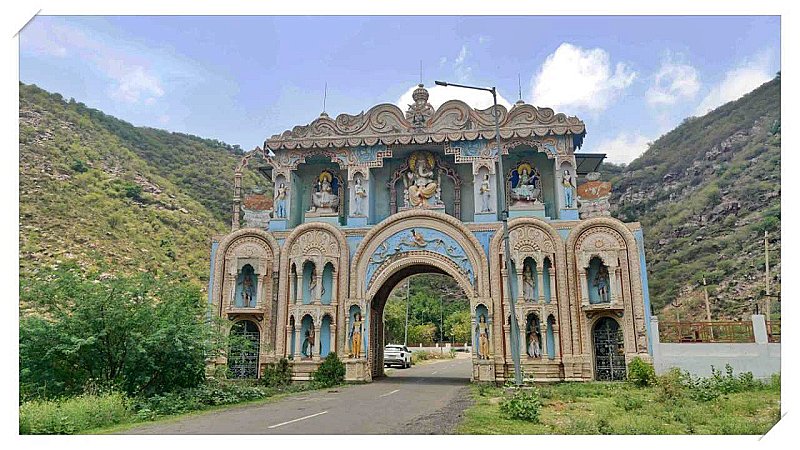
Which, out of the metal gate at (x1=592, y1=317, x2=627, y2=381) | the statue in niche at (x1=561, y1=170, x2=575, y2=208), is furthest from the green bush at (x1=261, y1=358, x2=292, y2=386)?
the statue in niche at (x1=561, y1=170, x2=575, y2=208)

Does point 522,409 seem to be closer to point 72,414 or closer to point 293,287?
point 72,414

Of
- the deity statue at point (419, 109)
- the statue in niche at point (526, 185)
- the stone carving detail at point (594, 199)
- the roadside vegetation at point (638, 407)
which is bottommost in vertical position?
the roadside vegetation at point (638, 407)

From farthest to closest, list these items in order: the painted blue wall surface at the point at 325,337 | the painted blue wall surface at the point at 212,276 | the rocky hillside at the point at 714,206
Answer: the rocky hillside at the point at 714,206
the painted blue wall surface at the point at 212,276
the painted blue wall surface at the point at 325,337

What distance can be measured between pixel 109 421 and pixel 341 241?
36.4 ft

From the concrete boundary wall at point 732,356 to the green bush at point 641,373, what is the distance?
1.78 feet

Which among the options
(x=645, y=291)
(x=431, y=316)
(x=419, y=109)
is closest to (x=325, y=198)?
(x=419, y=109)

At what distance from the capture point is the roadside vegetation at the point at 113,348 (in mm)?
12227

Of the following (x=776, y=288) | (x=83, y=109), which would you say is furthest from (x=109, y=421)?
(x=83, y=109)

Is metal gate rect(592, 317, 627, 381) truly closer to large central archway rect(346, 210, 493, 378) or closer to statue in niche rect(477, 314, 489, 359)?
statue in niche rect(477, 314, 489, 359)

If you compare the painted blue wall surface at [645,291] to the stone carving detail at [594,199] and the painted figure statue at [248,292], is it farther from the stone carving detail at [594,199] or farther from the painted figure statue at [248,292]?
the painted figure statue at [248,292]

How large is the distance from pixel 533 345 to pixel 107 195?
32936 mm

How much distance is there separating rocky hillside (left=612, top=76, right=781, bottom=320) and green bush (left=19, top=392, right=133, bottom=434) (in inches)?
1281

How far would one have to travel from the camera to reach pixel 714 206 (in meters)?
48.7

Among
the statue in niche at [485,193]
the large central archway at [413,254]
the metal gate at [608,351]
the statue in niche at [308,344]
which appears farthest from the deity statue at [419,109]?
the metal gate at [608,351]
